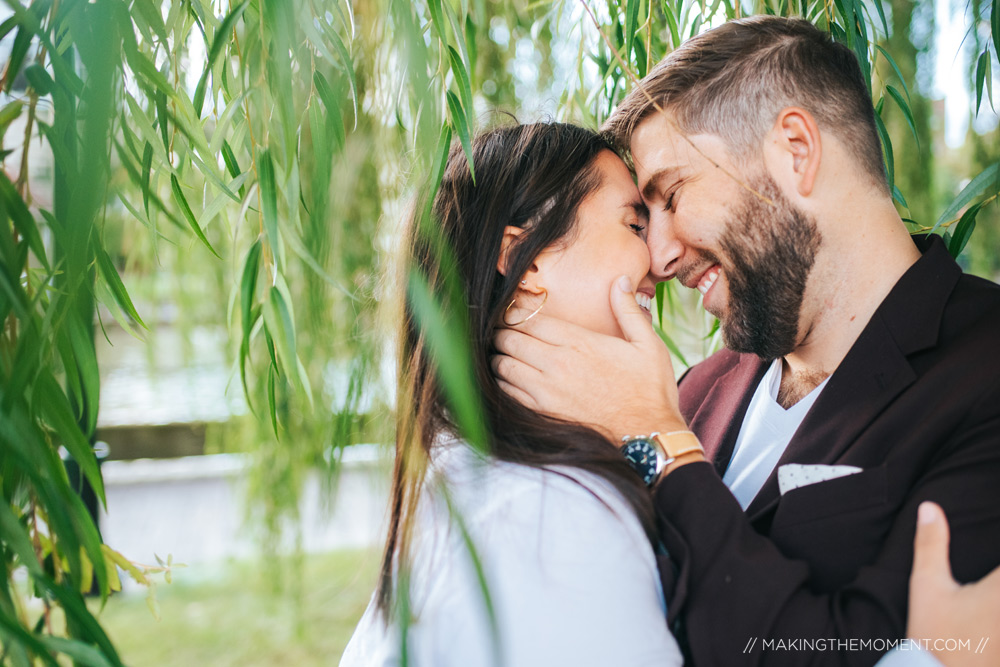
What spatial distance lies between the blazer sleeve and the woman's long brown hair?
138 mm

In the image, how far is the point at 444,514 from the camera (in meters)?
0.93

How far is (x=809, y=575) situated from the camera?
96cm

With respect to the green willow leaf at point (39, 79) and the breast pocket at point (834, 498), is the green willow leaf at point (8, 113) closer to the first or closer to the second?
the green willow leaf at point (39, 79)

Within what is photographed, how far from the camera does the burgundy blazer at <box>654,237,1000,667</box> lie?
0.89 m

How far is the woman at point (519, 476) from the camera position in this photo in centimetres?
85

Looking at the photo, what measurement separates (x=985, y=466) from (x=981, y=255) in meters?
2.91

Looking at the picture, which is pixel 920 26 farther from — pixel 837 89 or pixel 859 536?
pixel 859 536

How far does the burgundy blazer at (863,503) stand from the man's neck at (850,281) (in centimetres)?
5

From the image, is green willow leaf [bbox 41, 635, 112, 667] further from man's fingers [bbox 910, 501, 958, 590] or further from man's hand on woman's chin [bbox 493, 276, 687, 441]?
man's fingers [bbox 910, 501, 958, 590]

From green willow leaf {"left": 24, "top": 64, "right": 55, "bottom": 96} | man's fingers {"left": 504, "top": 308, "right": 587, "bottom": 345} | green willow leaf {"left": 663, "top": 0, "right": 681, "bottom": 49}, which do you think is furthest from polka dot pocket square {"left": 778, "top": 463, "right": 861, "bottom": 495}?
green willow leaf {"left": 24, "top": 64, "right": 55, "bottom": 96}

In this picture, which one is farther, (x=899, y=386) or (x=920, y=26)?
(x=920, y=26)

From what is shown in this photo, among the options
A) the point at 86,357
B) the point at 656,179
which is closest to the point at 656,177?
the point at 656,179

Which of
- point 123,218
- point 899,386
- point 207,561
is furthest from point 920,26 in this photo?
point 207,561

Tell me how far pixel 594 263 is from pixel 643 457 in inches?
12.8
